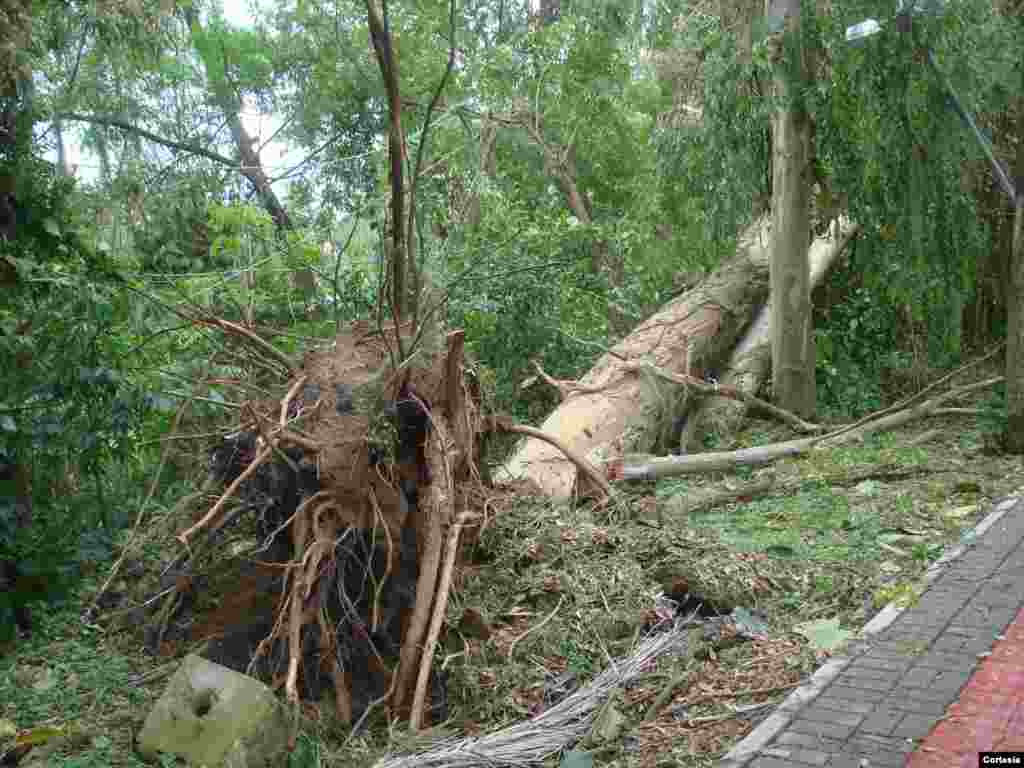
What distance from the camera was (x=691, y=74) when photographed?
41.7 ft

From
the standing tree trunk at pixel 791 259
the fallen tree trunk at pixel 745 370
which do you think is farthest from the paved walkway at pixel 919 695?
the standing tree trunk at pixel 791 259

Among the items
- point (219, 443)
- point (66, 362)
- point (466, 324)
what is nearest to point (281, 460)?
point (219, 443)

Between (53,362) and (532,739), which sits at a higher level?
(53,362)

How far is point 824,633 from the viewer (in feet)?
17.7

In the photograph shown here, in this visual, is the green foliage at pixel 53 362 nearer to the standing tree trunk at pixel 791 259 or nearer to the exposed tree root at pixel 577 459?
the exposed tree root at pixel 577 459

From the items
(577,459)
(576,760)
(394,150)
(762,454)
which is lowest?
(576,760)

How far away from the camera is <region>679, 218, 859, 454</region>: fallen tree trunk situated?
38.3 feet

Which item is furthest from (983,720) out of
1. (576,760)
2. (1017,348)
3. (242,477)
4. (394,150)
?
(1017,348)


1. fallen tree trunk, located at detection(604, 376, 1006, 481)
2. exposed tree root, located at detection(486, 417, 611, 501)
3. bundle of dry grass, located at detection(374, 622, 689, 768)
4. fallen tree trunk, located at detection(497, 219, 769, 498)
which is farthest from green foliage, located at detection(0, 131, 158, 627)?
fallen tree trunk, located at detection(604, 376, 1006, 481)

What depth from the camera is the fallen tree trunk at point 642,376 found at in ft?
29.6

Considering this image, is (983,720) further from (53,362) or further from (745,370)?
(745,370)

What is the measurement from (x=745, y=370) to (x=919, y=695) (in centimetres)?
830

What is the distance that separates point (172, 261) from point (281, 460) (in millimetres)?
5196

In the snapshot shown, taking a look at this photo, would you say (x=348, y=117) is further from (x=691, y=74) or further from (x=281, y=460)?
(x=281, y=460)
